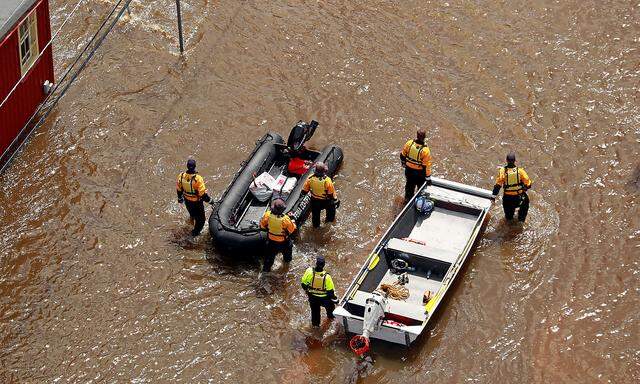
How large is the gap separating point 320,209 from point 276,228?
1.73m

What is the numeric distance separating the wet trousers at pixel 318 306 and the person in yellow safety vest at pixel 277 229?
1.34m

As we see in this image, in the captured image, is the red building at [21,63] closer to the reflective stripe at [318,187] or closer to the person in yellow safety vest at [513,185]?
the reflective stripe at [318,187]

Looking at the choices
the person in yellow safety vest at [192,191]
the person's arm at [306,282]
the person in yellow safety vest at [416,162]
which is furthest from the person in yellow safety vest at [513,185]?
the person in yellow safety vest at [192,191]

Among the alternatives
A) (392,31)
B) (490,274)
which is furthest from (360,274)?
(392,31)

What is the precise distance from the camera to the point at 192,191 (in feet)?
63.0

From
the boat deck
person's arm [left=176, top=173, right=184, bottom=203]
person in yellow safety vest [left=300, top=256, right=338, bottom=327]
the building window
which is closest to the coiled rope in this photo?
person in yellow safety vest [left=300, top=256, right=338, bottom=327]

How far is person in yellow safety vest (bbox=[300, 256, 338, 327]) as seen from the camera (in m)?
17.0

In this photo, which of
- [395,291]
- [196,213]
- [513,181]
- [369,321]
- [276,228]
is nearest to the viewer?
[369,321]

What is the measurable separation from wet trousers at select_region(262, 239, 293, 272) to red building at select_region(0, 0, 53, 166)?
18.6 feet

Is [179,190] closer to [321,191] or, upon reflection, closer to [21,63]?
[321,191]

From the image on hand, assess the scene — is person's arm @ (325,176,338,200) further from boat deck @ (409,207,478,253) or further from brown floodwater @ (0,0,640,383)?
boat deck @ (409,207,478,253)

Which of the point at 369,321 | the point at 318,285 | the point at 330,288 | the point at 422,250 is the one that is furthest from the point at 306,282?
the point at 422,250

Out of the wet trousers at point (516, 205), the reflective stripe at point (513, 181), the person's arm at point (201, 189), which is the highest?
the reflective stripe at point (513, 181)

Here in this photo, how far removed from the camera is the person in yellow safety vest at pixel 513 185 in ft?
63.7
